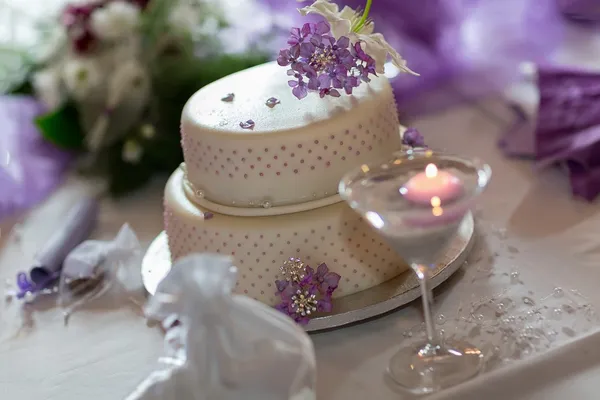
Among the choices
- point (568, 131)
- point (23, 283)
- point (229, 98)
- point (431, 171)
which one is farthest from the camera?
point (568, 131)

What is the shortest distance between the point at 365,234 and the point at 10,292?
2.40 ft

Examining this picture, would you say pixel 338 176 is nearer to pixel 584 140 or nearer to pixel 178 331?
pixel 178 331

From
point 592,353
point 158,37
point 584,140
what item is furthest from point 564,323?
point 158,37

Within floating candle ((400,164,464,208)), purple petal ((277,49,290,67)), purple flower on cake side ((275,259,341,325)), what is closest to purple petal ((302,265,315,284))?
purple flower on cake side ((275,259,341,325))

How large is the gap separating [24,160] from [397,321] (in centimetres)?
111

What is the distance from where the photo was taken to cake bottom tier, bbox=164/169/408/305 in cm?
118

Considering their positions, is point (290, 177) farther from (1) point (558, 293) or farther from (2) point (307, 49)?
(1) point (558, 293)

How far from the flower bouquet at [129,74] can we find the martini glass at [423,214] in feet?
2.79

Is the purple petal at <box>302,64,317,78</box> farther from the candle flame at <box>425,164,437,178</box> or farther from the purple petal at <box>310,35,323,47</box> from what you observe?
the candle flame at <box>425,164,437,178</box>

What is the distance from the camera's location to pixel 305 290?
1.18 metres

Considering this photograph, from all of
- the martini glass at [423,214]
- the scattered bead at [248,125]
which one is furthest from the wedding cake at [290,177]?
the martini glass at [423,214]

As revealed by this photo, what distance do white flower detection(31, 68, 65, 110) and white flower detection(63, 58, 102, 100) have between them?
1.1 inches

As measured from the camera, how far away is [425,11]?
2.00m

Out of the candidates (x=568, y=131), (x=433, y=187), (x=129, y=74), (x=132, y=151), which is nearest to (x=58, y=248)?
(x=132, y=151)
